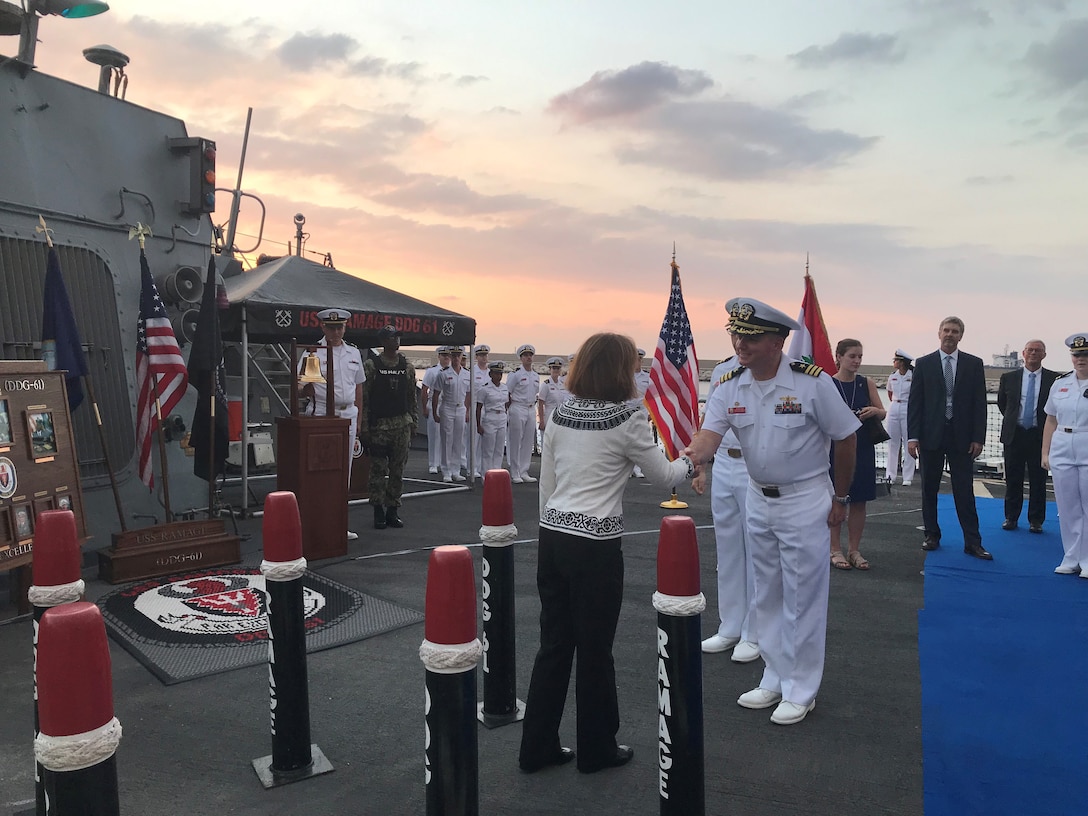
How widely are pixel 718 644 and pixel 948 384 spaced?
3942 mm

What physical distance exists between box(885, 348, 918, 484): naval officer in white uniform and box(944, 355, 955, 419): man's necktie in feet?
17.1

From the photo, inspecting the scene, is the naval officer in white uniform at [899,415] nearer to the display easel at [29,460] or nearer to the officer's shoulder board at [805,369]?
the officer's shoulder board at [805,369]

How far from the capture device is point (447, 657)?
2.21 metres

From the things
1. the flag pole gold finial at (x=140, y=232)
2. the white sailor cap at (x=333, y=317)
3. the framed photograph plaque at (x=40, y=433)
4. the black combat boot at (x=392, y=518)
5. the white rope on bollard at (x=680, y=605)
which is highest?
the flag pole gold finial at (x=140, y=232)

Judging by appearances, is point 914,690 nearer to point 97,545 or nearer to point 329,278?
point 97,545

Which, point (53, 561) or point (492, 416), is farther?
point (492, 416)

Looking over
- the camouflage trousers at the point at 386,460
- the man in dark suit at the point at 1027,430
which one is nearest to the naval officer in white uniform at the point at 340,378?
the camouflage trousers at the point at 386,460

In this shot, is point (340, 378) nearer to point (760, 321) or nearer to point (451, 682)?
point (760, 321)

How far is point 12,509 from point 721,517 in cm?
483

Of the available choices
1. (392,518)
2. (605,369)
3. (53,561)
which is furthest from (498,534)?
(392,518)

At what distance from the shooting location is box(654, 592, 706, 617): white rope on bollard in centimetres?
248

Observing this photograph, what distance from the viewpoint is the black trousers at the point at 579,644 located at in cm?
323

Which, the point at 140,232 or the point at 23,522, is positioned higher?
the point at 140,232

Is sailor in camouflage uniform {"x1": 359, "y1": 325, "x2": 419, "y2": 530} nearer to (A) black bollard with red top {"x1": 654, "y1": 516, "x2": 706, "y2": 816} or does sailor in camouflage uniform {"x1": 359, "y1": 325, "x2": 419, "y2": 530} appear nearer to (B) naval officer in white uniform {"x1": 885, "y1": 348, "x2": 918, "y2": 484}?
(A) black bollard with red top {"x1": 654, "y1": 516, "x2": 706, "y2": 816}
